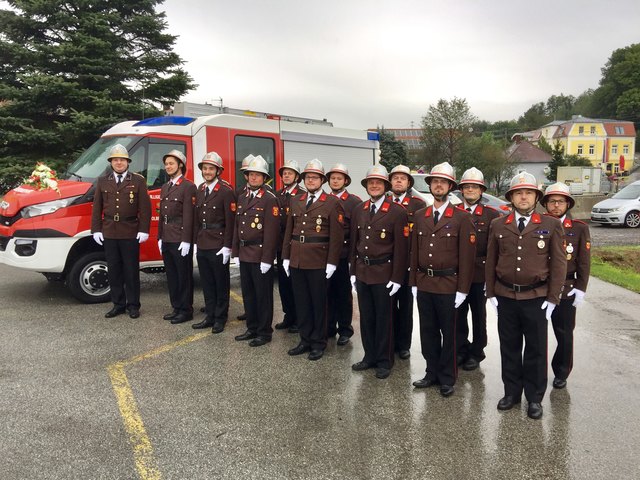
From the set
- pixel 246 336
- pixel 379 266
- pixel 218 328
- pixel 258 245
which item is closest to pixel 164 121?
pixel 258 245

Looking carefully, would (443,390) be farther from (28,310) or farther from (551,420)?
(28,310)

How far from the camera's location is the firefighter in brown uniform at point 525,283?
3.64 meters

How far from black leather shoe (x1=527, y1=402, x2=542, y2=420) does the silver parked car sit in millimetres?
16040

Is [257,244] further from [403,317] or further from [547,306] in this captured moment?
[547,306]

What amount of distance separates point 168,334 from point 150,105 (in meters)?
11.3

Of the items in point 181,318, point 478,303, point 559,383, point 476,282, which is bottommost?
point 559,383

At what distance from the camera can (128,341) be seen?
5395mm

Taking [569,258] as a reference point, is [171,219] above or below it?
above

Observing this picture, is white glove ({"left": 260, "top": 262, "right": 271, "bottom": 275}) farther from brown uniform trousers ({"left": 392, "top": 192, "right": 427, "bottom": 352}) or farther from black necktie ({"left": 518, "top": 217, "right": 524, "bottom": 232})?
black necktie ({"left": 518, "top": 217, "right": 524, "bottom": 232})

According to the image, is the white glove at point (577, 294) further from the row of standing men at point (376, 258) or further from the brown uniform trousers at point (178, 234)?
the brown uniform trousers at point (178, 234)

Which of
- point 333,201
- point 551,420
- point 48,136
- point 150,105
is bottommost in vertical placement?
point 551,420

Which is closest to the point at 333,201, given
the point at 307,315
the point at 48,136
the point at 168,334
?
the point at 307,315

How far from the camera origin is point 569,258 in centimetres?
417

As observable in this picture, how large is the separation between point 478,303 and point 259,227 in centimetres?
231
